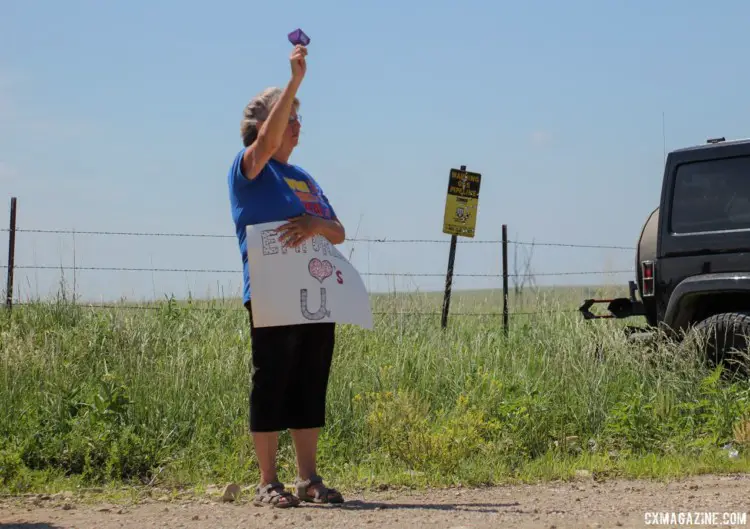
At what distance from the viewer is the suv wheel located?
731 cm

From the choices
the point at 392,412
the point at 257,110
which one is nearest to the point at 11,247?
the point at 392,412

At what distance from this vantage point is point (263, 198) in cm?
504

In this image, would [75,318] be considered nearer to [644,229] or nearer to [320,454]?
[320,454]

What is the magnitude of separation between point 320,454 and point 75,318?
4689mm

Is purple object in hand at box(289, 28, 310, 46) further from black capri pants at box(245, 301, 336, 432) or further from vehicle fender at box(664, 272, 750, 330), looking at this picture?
vehicle fender at box(664, 272, 750, 330)

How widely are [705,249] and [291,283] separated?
3.92 metres

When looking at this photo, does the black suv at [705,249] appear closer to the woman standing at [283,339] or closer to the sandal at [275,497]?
the woman standing at [283,339]

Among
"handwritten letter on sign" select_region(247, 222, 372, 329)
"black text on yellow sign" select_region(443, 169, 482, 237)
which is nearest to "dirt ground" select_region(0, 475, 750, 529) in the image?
"handwritten letter on sign" select_region(247, 222, 372, 329)

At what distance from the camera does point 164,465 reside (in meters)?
6.38

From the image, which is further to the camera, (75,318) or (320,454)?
(75,318)

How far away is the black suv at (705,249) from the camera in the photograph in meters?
7.41

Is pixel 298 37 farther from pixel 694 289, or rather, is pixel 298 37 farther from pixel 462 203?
pixel 462 203

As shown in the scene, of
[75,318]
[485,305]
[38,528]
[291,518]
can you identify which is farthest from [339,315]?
[485,305]

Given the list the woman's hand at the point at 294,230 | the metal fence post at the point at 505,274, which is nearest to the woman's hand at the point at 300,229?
the woman's hand at the point at 294,230
